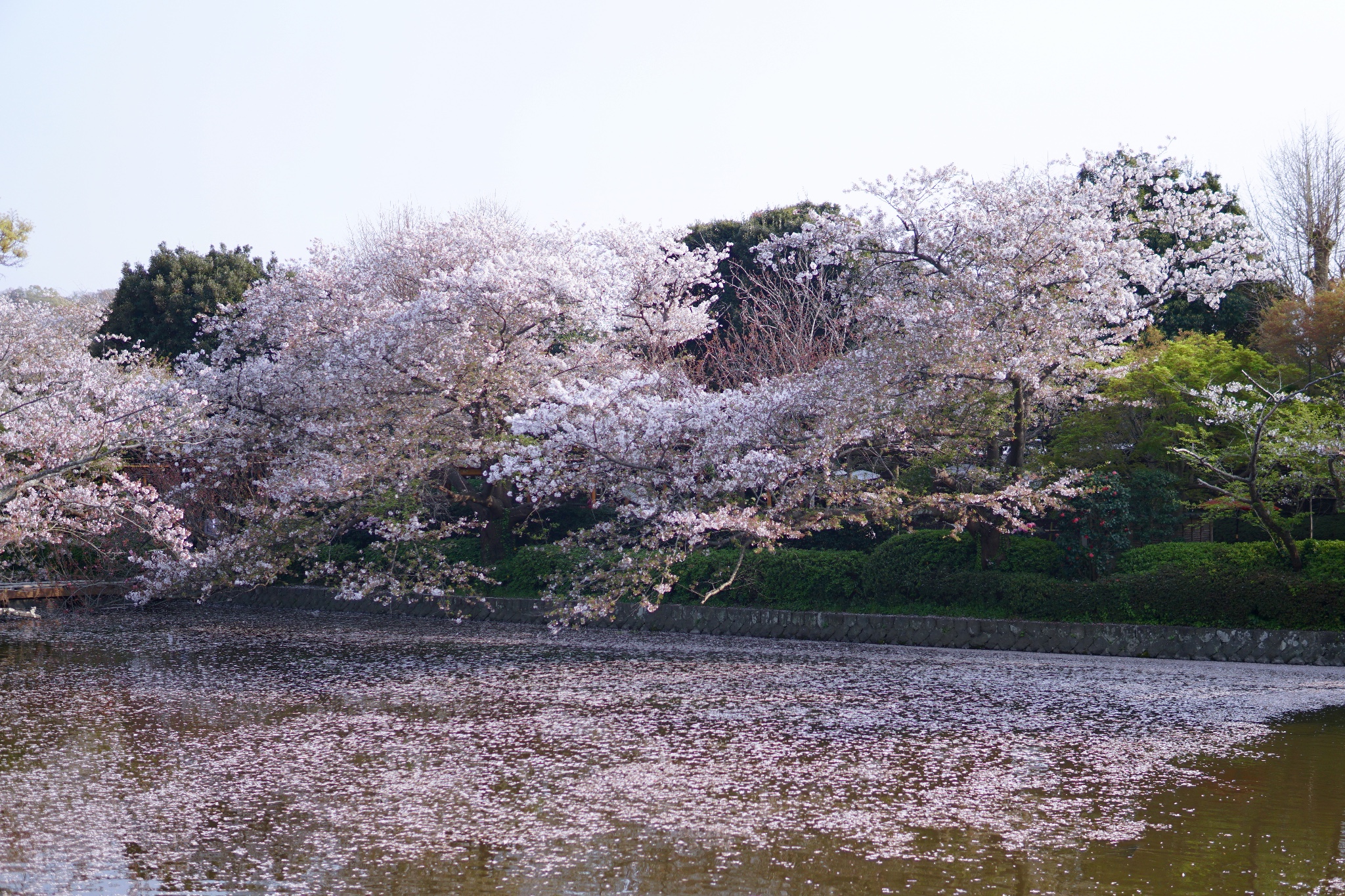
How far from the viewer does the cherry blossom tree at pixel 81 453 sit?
51.7 ft

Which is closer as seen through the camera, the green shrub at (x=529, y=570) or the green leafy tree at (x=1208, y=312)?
the green shrub at (x=529, y=570)

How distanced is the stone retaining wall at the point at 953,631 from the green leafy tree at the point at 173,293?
16.5 metres

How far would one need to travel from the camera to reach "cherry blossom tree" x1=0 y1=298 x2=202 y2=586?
1575cm

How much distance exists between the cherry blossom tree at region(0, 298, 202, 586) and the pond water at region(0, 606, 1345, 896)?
348 centimetres

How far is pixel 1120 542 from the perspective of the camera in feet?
50.4

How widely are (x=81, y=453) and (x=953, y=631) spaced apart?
13003 millimetres

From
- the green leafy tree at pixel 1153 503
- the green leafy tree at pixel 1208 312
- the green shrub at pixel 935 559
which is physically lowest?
the green shrub at pixel 935 559

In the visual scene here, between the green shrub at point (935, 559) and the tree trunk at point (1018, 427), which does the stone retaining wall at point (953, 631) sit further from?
the tree trunk at point (1018, 427)

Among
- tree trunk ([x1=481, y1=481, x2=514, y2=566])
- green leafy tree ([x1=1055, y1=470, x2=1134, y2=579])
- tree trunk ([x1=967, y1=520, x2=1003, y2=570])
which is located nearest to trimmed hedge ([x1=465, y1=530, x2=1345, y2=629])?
tree trunk ([x1=967, y1=520, x2=1003, y2=570])

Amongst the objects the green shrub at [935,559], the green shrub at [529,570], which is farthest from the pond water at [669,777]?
the green shrub at [529,570]

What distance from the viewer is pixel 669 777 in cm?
765

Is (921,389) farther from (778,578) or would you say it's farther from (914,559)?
(778,578)

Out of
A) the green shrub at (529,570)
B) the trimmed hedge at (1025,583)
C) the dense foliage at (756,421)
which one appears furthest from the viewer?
→ the green shrub at (529,570)

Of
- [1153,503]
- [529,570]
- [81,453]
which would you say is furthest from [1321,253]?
[81,453]
